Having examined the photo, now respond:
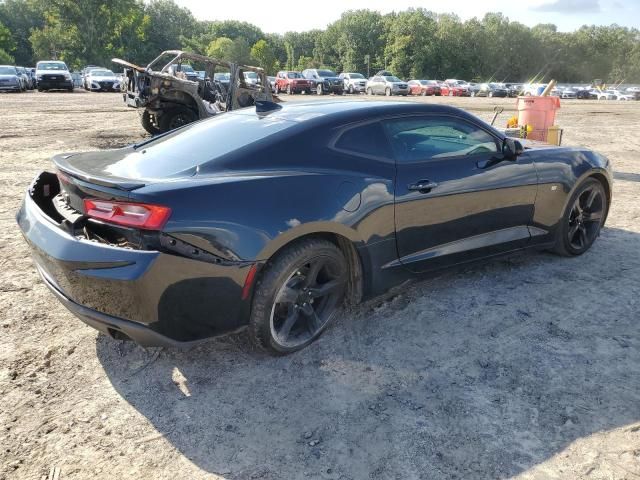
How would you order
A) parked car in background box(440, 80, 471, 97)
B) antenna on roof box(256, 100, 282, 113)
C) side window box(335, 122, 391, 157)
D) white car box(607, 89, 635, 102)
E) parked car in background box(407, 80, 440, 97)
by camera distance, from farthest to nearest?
white car box(607, 89, 635, 102) < parked car in background box(440, 80, 471, 97) < parked car in background box(407, 80, 440, 97) < antenna on roof box(256, 100, 282, 113) < side window box(335, 122, 391, 157)

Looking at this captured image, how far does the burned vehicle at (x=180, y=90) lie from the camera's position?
1070 centimetres

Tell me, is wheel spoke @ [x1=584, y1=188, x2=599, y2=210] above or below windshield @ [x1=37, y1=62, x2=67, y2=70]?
below

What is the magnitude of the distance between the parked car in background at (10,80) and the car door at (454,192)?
3317 centimetres

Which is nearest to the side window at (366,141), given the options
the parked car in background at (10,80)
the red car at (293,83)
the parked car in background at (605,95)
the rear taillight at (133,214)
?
the rear taillight at (133,214)

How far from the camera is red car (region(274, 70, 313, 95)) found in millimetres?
34375

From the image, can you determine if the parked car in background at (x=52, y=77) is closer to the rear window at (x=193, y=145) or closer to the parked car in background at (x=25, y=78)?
the parked car in background at (x=25, y=78)

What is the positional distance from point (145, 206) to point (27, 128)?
13.1 m

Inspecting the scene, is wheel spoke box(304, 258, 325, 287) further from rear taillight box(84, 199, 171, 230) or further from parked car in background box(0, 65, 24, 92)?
parked car in background box(0, 65, 24, 92)

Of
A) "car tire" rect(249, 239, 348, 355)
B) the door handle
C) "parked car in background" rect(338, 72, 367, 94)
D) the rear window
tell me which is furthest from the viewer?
"parked car in background" rect(338, 72, 367, 94)

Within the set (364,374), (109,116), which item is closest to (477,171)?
(364,374)

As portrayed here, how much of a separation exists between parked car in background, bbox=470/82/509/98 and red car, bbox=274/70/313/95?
56.3ft

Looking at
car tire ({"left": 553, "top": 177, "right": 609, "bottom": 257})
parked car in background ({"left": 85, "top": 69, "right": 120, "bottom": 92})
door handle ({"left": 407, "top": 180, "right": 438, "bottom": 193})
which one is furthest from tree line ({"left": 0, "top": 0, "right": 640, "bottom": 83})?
door handle ({"left": 407, "top": 180, "right": 438, "bottom": 193})

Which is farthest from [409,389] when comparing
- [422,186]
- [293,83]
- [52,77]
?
[52,77]

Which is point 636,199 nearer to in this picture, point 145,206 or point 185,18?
point 145,206
